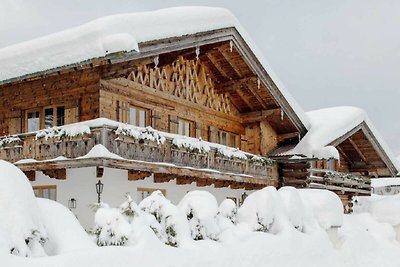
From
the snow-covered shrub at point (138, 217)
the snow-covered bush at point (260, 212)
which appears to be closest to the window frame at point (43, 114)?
the snow-covered bush at point (260, 212)

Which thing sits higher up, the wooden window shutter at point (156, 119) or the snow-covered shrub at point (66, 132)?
the wooden window shutter at point (156, 119)

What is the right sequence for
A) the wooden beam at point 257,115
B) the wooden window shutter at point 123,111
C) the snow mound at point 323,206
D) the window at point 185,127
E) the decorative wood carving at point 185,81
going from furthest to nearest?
the wooden beam at point 257,115 → the window at point 185,127 → the decorative wood carving at point 185,81 → the wooden window shutter at point 123,111 → the snow mound at point 323,206

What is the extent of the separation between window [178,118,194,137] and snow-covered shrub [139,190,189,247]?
1123 centimetres

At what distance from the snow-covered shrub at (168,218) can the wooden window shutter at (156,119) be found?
30.9ft

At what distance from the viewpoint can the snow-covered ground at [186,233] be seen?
6.53 meters

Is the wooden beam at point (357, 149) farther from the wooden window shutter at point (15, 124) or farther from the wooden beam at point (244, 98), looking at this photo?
the wooden window shutter at point (15, 124)

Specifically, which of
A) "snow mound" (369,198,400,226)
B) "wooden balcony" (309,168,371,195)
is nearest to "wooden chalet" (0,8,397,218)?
"wooden balcony" (309,168,371,195)

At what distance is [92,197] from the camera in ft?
50.9

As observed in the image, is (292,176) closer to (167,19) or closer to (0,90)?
(167,19)

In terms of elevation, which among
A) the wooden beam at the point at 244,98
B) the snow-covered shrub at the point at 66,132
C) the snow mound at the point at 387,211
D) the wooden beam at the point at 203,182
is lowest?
the snow mound at the point at 387,211

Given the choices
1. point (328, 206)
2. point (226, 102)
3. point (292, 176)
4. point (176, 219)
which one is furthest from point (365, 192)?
point (176, 219)

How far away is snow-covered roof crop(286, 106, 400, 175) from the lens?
2368 centimetres

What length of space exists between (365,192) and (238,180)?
13.5m

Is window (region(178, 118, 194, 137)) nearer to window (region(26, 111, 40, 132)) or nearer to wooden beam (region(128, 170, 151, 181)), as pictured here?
wooden beam (region(128, 170, 151, 181))
